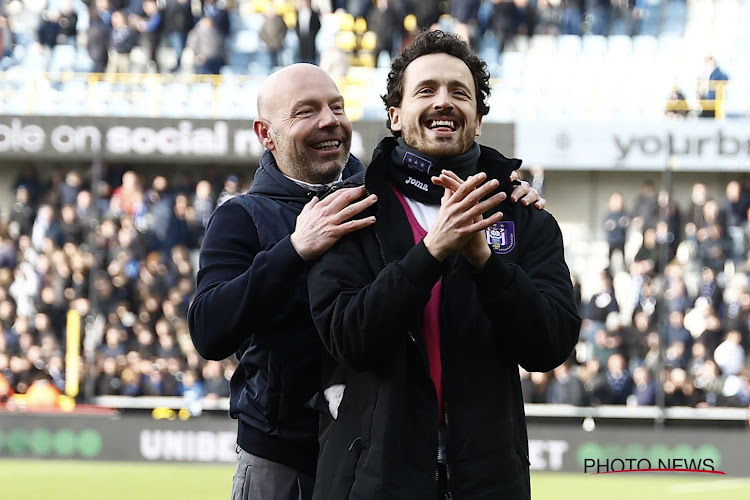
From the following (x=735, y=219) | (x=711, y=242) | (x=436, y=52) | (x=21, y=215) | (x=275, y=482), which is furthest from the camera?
(x=21, y=215)

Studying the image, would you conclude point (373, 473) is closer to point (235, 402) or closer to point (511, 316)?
point (511, 316)

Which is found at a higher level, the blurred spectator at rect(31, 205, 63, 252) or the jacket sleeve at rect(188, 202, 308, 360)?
the blurred spectator at rect(31, 205, 63, 252)

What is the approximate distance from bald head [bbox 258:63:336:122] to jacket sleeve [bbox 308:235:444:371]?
3.35 ft

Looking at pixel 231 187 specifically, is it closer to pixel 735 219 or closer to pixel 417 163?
pixel 735 219

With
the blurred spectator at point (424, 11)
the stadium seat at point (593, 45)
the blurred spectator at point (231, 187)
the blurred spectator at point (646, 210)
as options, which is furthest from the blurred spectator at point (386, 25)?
the blurred spectator at point (646, 210)

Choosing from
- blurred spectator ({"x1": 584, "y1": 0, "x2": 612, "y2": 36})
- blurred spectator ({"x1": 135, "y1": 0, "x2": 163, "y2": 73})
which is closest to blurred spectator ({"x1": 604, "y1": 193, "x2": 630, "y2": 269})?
Answer: blurred spectator ({"x1": 584, "y1": 0, "x2": 612, "y2": 36})

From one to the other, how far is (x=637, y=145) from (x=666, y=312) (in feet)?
8.44

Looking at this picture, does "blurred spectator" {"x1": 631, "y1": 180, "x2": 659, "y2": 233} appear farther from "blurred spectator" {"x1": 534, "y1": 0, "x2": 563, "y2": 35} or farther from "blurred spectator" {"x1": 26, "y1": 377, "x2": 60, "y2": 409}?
A: "blurred spectator" {"x1": 26, "y1": 377, "x2": 60, "y2": 409}

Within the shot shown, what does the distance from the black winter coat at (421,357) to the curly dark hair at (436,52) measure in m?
0.31

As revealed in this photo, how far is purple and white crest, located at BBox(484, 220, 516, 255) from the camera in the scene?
10.00ft

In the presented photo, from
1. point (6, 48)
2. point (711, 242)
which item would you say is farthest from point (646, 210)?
point (6, 48)

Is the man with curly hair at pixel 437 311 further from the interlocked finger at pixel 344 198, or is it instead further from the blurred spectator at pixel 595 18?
the blurred spectator at pixel 595 18

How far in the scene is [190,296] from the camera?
17.7 meters

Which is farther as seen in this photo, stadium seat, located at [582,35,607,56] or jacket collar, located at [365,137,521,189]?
stadium seat, located at [582,35,607,56]
